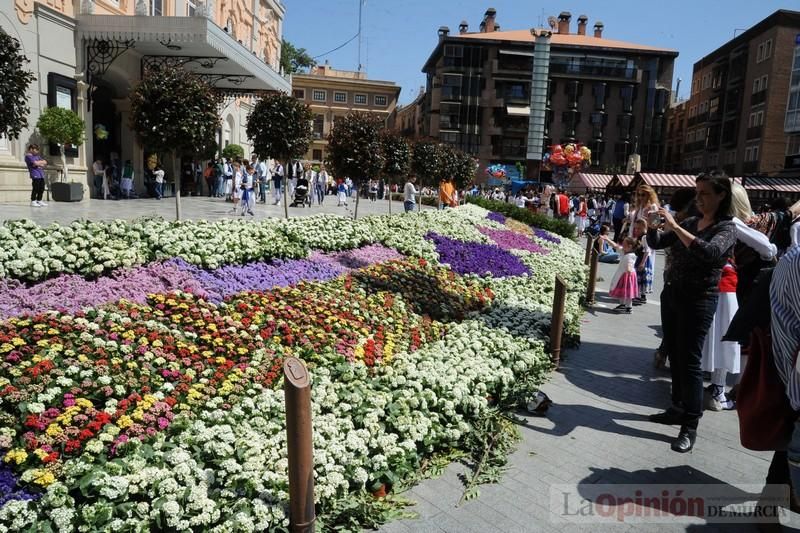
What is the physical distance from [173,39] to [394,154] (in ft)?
30.4

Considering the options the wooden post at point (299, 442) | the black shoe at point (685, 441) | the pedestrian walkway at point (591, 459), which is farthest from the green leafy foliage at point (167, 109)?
the black shoe at point (685, 441)

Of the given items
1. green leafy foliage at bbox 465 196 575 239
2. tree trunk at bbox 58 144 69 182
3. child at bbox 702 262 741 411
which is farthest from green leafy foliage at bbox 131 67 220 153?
green leafy foliage at bbox 465 196 575 239

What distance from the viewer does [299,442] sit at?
2891 millimetres

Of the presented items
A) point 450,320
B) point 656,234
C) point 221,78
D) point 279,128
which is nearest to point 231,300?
point 450,320

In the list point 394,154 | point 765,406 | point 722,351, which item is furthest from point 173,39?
point 765,406

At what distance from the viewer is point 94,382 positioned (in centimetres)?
426

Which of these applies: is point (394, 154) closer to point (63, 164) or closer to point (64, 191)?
point (64, 191)

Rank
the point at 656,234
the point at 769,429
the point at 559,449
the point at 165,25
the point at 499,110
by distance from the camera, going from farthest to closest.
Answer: the point at 499,110
the point at 165,25
the point at 656,234
the point at 559,449
the point at 769,429

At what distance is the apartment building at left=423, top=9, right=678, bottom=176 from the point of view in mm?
71688

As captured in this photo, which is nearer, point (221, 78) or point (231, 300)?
point (231, 300)

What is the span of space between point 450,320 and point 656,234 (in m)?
3.19

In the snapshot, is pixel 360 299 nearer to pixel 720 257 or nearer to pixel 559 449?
pixel 559 449

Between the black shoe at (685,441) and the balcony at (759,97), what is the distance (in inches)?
2285

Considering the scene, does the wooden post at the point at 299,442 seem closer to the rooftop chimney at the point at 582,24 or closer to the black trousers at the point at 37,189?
the black trousers at the point at 37,189
